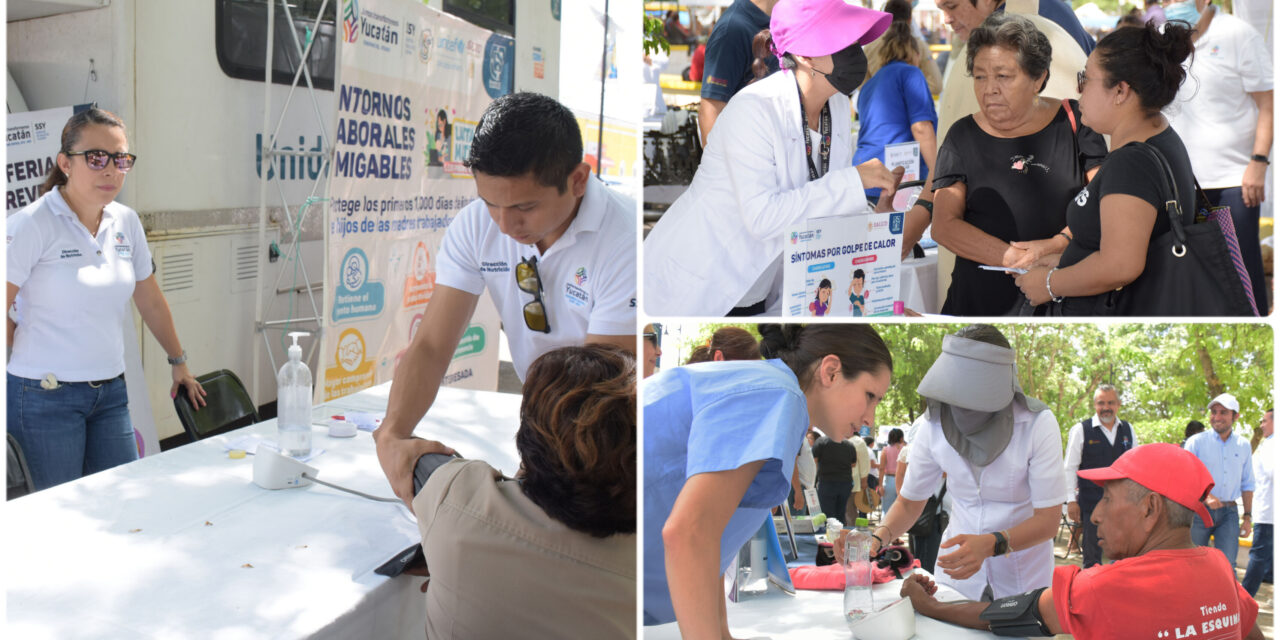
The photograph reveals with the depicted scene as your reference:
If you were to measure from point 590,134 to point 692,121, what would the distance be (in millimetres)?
6605

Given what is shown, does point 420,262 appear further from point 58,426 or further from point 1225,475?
point 1225,475

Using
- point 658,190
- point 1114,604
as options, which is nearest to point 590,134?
point 658,190

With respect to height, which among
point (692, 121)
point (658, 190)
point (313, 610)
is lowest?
point (313, 610)

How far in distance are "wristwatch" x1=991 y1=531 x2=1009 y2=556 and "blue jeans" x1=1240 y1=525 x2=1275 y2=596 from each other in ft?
0.83

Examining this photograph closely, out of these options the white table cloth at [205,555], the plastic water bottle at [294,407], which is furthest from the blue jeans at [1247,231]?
the plastic water bottle at [294,407]

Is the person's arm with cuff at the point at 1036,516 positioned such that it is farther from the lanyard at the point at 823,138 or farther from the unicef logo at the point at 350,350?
the unicef logo at the point at 350,350

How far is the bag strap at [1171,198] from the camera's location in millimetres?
1233

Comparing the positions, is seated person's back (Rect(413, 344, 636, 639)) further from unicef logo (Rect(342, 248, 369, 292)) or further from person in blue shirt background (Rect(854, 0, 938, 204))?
unicef logo (Rect(342, 248, 369, 292))

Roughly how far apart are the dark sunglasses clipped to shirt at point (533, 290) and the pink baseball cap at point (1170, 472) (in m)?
1.37

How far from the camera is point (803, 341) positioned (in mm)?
1117

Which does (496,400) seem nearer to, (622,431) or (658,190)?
(658,190)

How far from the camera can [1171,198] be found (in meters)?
1.25

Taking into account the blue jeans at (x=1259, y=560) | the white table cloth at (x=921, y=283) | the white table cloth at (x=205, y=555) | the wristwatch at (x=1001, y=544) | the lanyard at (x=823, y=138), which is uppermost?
the lanyard at (x=823, y=138)

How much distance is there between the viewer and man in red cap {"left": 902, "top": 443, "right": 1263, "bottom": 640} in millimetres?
1011
